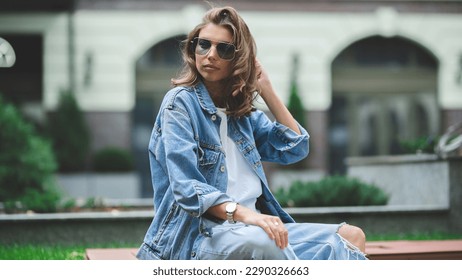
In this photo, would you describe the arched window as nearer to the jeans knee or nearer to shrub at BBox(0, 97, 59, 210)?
shrub at BBox(0, 97, 59, 210)

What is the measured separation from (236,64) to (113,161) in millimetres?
11337

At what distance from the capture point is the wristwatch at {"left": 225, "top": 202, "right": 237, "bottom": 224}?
9.05 feet

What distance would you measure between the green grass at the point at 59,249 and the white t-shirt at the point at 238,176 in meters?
1.62

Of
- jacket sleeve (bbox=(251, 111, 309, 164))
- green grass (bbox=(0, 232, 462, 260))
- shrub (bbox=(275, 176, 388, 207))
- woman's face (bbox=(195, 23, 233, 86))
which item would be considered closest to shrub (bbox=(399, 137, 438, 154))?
shrub (bbox=(275, 176, 388, 207))

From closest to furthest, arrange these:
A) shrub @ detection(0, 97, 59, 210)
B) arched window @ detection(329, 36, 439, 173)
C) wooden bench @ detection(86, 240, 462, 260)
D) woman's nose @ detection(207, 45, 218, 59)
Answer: woman's nose @ detection(207, 45, 218, 59)
wooden bench @ detection(86, 240, 462, 260)
shrub @ detection(0, 97, 59, 210)
arched window @ detection(329, 36, 439, 173)

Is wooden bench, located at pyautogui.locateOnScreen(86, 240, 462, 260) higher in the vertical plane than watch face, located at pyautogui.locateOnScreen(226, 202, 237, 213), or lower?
lower

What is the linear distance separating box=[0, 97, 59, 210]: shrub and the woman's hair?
5848 millimetres

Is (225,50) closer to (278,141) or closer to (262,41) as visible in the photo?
(278,141)

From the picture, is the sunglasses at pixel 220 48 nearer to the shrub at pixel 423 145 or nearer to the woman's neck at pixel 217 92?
the woman's neck at pixel 217 92

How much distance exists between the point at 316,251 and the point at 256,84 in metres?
0.67

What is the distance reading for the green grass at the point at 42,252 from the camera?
4.81 meters

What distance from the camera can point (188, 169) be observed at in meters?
2.85
